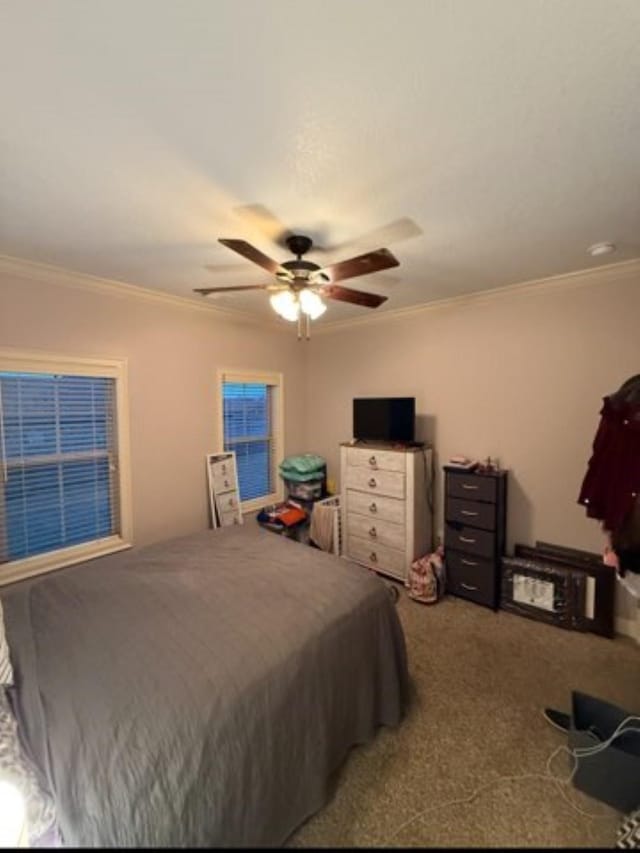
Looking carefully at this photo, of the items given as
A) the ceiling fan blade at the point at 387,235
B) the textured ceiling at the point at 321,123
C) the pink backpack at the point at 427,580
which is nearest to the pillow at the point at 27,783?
the textured ceiling at the point at 321,123

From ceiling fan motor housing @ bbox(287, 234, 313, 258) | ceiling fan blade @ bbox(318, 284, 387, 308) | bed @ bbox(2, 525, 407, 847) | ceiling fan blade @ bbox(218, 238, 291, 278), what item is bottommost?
bed @ bbox(2, 525, 407, 847)

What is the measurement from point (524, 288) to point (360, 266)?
1.75 meters

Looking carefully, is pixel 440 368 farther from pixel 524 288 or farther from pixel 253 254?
pixel 253 254

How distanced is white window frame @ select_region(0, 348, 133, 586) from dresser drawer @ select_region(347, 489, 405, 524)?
184cm

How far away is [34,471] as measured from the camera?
8.02 ft

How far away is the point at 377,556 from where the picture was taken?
3312mm

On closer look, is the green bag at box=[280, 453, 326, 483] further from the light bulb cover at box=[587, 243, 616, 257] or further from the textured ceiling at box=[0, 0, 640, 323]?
the light bulb cover at box=[587, 243, 616, 257]

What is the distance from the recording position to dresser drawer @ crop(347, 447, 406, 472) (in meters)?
3.14

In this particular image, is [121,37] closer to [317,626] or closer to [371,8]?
[371,8]

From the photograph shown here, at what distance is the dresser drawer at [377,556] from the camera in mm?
3172

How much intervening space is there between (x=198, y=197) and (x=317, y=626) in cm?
186

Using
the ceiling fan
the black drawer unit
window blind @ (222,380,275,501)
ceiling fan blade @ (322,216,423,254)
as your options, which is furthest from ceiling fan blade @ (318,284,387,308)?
window blind @ (222,380,275,501)

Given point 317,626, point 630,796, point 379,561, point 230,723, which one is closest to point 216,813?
point 230,723

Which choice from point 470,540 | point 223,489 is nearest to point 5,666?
point 223,489
